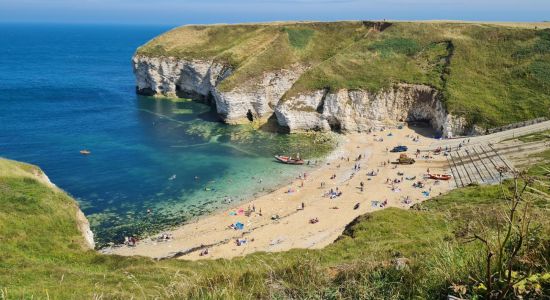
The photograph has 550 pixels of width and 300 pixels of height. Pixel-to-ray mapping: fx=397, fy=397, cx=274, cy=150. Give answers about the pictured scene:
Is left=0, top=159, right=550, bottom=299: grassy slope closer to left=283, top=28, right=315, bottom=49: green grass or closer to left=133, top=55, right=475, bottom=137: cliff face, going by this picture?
left=133, top=55, right=475, bottom=137: cliff face

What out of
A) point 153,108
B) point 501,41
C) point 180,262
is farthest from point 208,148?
point 501,41

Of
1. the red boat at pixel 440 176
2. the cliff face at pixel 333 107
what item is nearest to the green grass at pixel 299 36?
the cliff face at pixel 333 107

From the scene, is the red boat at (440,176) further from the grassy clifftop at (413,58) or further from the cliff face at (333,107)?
the grassy clifftop at (413,58)

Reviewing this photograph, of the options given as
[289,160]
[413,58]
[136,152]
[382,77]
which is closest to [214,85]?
[136,152]

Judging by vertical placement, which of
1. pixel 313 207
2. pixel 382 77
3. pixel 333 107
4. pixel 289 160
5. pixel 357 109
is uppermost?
pixel 382 77

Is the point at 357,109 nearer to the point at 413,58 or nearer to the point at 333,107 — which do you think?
the point at 333,107

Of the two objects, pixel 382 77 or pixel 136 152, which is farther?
pixel 382 77

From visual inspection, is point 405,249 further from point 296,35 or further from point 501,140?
point 296,35
